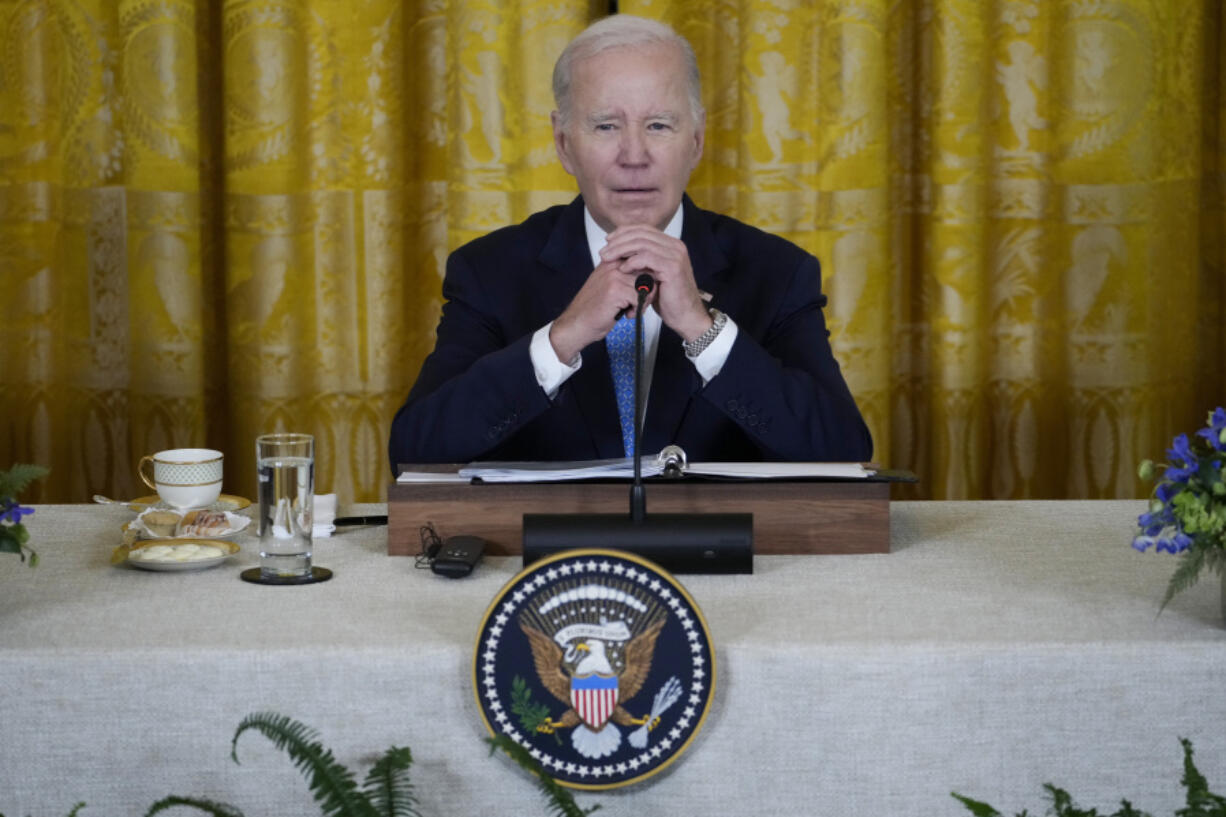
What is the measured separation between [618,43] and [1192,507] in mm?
1128

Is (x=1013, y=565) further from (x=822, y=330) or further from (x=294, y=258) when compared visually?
(x=294, y=258)

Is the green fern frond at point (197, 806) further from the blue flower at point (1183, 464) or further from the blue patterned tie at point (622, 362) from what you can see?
the blue patterned tie at point (622, 362)

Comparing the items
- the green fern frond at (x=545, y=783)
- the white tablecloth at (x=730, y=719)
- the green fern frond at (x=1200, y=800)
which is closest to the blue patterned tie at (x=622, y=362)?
the white tablecloth at (x=730, y=719)

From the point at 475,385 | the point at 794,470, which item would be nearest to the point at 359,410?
the point at 475,385

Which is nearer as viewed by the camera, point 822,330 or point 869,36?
point 822,330

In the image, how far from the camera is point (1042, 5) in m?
2.90

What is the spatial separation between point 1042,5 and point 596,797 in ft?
7.76

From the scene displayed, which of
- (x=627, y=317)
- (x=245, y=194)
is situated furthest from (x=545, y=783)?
(x=245, y=194)

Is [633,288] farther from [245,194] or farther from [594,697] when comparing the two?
[245,194]

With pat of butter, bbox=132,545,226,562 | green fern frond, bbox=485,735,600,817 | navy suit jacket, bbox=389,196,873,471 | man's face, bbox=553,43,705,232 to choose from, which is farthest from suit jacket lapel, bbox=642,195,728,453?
green fern frond, bbox=485,735,600,817


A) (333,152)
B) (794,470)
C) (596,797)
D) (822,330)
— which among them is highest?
(333,152)

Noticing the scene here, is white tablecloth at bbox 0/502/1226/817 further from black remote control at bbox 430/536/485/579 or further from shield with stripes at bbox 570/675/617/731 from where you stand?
black remote control at bbox 430/536/485/579

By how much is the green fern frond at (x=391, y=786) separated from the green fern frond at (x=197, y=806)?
0.10 meters

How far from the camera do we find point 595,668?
1.06 metres
